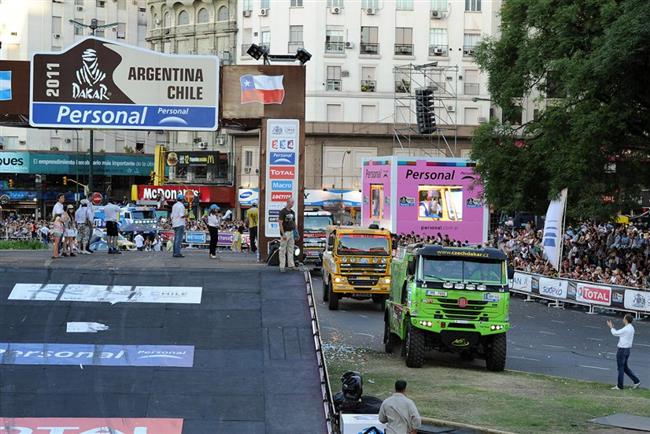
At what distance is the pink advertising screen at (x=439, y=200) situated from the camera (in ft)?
153

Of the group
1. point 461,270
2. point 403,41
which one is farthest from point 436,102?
point 461,270

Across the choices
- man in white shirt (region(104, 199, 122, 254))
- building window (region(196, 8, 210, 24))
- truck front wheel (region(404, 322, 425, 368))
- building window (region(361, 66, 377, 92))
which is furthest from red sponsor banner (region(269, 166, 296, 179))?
building window (region(196, 8, 210, 24))

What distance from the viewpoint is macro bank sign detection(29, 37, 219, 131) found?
25.2m

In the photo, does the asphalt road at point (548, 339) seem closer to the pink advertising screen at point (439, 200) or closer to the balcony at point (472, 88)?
the pink advertising screen at point (439, 200)

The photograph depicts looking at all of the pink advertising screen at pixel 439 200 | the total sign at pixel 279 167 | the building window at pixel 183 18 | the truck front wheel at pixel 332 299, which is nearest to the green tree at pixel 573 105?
the pink advertising screen at pixel 439 200

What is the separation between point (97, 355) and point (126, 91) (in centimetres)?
985

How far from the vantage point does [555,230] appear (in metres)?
37.4

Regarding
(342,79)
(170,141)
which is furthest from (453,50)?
(170,141)

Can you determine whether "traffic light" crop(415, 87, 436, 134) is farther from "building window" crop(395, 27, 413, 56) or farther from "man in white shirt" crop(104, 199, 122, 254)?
"man in white shirt" crop(104, 199, 122, 254)

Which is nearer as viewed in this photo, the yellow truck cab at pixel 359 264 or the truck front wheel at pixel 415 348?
the truck front wheel at pixel 415 348

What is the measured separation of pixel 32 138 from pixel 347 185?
96.4 feet

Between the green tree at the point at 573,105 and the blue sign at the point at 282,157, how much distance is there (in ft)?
39.2

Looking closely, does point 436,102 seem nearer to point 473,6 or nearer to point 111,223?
point 473,6

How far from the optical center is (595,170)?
35.9m
